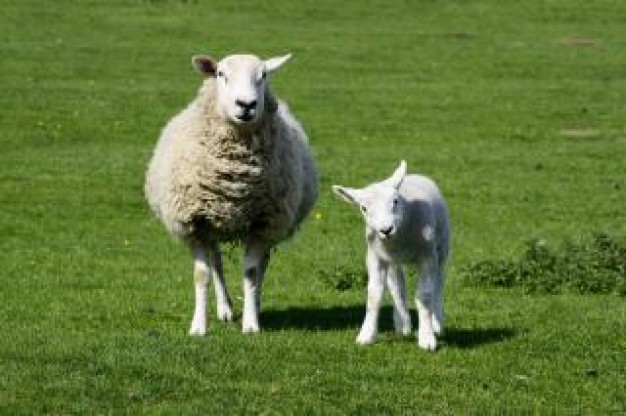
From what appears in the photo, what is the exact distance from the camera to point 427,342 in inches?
458

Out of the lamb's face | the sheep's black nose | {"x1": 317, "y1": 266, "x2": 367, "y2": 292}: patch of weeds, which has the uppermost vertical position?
the sheep's black nose

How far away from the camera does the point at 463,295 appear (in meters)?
15.7

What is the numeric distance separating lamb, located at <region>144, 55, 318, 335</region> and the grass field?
74cm

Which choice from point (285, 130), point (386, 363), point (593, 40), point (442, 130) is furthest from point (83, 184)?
point (593, 40)

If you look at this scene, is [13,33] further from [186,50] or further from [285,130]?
[285,130]

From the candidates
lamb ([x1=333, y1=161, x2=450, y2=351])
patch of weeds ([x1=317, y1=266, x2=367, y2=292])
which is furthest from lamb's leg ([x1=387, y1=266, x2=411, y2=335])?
patch of weeds ([x1=317, y1=266, x2=367, y2=292])

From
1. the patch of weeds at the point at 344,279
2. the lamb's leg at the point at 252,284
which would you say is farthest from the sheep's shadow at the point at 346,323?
the patch of weeds at the point at 344,279

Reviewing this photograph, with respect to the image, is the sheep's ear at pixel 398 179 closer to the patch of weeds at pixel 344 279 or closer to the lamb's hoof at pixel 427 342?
the lamb's hoof at pixel 427 342

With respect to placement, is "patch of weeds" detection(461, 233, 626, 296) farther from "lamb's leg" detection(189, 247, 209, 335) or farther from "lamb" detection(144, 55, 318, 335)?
"lamb's leg" detection(189, 247, 209, 335)

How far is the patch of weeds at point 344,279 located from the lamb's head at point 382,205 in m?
4.93

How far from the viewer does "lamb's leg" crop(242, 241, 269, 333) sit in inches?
502

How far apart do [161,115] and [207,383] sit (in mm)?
22759

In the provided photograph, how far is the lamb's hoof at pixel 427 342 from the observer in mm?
11586

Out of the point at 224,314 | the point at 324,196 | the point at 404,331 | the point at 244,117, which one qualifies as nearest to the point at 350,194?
the point at 244,117
